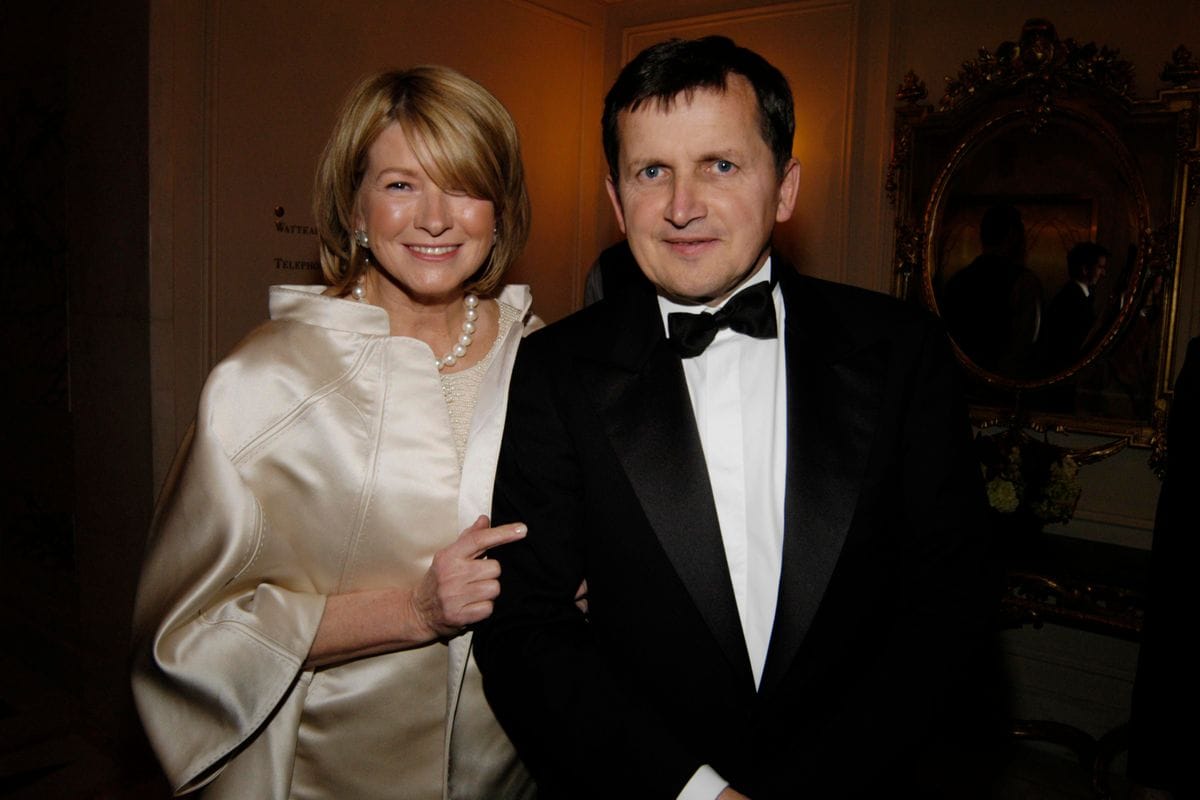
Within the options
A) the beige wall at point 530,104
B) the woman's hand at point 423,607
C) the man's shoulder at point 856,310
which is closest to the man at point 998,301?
the beige wall at point 530,104

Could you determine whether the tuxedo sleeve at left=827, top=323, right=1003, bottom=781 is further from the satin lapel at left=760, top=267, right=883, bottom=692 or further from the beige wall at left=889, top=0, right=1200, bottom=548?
the beige wall at left=889, top=0, right=1200, bottom=548

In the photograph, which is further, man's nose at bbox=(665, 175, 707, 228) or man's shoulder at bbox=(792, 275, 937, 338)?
man's shoulder at bbox=(792, 275, 937, 338)

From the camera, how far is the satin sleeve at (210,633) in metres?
1.66

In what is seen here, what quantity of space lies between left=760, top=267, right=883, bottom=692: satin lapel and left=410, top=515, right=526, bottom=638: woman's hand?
19.3 inches

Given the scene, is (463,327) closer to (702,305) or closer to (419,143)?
(419,143)

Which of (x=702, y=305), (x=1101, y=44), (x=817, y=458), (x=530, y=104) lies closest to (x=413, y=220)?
(x=702, y=305)

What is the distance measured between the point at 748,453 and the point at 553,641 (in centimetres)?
48

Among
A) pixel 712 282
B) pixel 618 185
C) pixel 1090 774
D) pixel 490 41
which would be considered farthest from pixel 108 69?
pixel 1090 774

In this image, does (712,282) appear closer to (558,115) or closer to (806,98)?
(806,98)

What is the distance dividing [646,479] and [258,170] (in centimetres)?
296

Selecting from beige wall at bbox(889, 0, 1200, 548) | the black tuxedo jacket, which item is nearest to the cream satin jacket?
the black tuxedo jacket

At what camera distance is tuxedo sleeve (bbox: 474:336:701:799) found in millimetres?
1441

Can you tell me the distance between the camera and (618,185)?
164 cm

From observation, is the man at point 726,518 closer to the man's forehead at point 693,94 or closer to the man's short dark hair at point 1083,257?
the man's forehead at point 693,94
